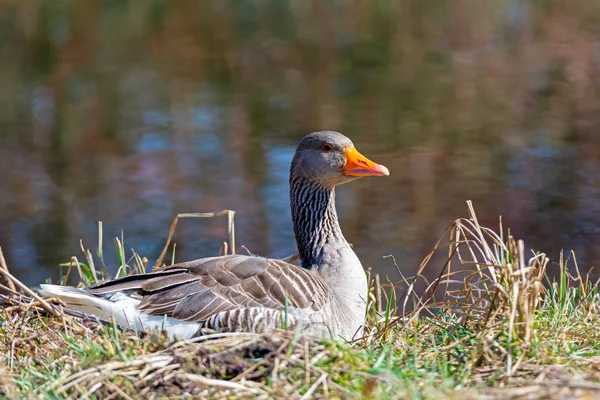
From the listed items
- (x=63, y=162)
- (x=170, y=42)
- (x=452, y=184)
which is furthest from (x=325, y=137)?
(x=170, y=42)

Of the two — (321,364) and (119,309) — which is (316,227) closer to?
(119,309)

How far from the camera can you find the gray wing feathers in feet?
18.7

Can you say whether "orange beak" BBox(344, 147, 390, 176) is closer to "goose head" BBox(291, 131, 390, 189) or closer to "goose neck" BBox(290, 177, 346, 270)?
"goose head" BBox(291, 131, 390, 189)

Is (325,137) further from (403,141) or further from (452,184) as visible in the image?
(403,141)

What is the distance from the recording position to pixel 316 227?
6664mm

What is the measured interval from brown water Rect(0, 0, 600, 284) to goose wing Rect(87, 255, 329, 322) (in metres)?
Answer: 3.70

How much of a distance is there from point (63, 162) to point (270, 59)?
5.77 m

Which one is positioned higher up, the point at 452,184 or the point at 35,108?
the point at 35,108

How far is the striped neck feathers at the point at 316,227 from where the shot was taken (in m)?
6.57

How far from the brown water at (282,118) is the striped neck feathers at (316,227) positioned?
285cm

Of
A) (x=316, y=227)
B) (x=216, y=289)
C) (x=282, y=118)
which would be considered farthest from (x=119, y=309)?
(x=282, y=118)

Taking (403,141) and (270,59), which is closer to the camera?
(403,141)

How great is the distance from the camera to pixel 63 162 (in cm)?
1362

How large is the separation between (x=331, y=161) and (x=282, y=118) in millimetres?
8072
